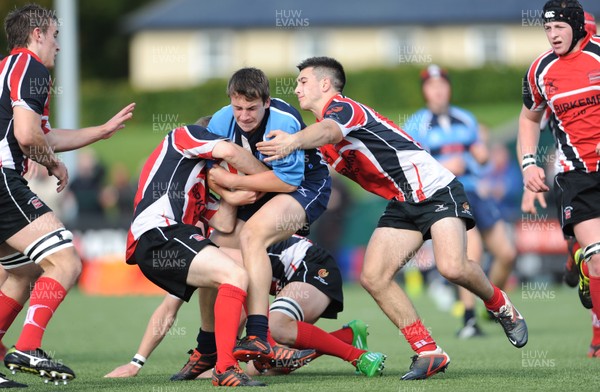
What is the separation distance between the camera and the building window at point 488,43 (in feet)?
164

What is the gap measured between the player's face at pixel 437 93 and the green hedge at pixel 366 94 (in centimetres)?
2883

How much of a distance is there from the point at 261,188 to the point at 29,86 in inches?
63.6

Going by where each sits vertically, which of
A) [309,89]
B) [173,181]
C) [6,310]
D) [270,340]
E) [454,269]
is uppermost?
[309,89]

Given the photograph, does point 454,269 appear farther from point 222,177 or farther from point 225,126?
point 225,126

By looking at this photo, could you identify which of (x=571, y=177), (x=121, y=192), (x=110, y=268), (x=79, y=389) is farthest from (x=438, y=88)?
(x=121, y=192)

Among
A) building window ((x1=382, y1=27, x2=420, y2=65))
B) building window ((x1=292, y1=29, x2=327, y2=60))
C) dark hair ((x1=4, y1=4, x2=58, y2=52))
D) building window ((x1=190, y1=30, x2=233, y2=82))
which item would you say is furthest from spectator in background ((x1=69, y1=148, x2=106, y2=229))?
building window ((x1=190, y1=30, x2=233, y2=82))

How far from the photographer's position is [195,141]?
22.1ft

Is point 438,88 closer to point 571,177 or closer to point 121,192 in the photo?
point 571,177

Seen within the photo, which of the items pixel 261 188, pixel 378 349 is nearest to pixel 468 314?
pixel 378 349

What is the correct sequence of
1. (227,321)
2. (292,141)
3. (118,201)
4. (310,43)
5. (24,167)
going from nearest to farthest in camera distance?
(227,321) → (292,141) → (24,167) → (118,201) → (310,43)

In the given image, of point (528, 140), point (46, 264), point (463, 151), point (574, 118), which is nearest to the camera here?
point (46, 264)

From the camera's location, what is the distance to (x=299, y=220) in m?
7.02

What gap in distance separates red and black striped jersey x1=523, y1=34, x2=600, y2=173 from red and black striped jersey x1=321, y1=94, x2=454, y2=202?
97 cm

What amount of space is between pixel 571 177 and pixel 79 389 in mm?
3688
